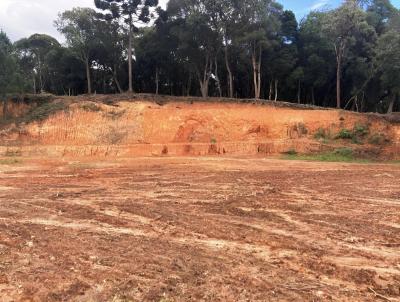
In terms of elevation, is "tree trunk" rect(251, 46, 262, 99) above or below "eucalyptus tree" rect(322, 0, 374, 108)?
below

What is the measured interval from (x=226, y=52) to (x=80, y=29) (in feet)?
44.5

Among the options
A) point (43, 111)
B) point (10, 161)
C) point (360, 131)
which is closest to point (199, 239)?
point (10, 161)

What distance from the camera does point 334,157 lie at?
1009 inches

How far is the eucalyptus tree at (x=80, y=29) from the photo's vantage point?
38287 mm

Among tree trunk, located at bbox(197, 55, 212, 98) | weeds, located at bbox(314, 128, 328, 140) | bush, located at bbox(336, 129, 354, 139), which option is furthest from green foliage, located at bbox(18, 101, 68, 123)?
bush, located at bbox(336, 129, 354, 139)

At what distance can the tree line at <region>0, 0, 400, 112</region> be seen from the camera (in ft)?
110

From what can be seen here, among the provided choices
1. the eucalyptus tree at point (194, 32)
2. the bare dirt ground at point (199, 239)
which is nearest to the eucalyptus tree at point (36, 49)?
the eucalyptus tree at point (194, 32)

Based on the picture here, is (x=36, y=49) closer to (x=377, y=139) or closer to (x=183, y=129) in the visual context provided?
(x=183, y=129)

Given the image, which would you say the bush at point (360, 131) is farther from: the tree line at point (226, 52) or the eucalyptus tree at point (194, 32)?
the eucalyptus tree at point (194, 32)

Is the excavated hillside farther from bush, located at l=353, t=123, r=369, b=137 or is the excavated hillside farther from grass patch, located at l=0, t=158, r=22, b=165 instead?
grass patch, located at l=0, t=158, r=22, b=165

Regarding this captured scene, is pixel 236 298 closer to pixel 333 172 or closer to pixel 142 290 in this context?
pixel 142 290

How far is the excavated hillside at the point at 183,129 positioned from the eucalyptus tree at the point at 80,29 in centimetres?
954

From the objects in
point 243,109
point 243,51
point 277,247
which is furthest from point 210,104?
point 277,247

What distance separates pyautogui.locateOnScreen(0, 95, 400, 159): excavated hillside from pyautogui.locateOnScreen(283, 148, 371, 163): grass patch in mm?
467
